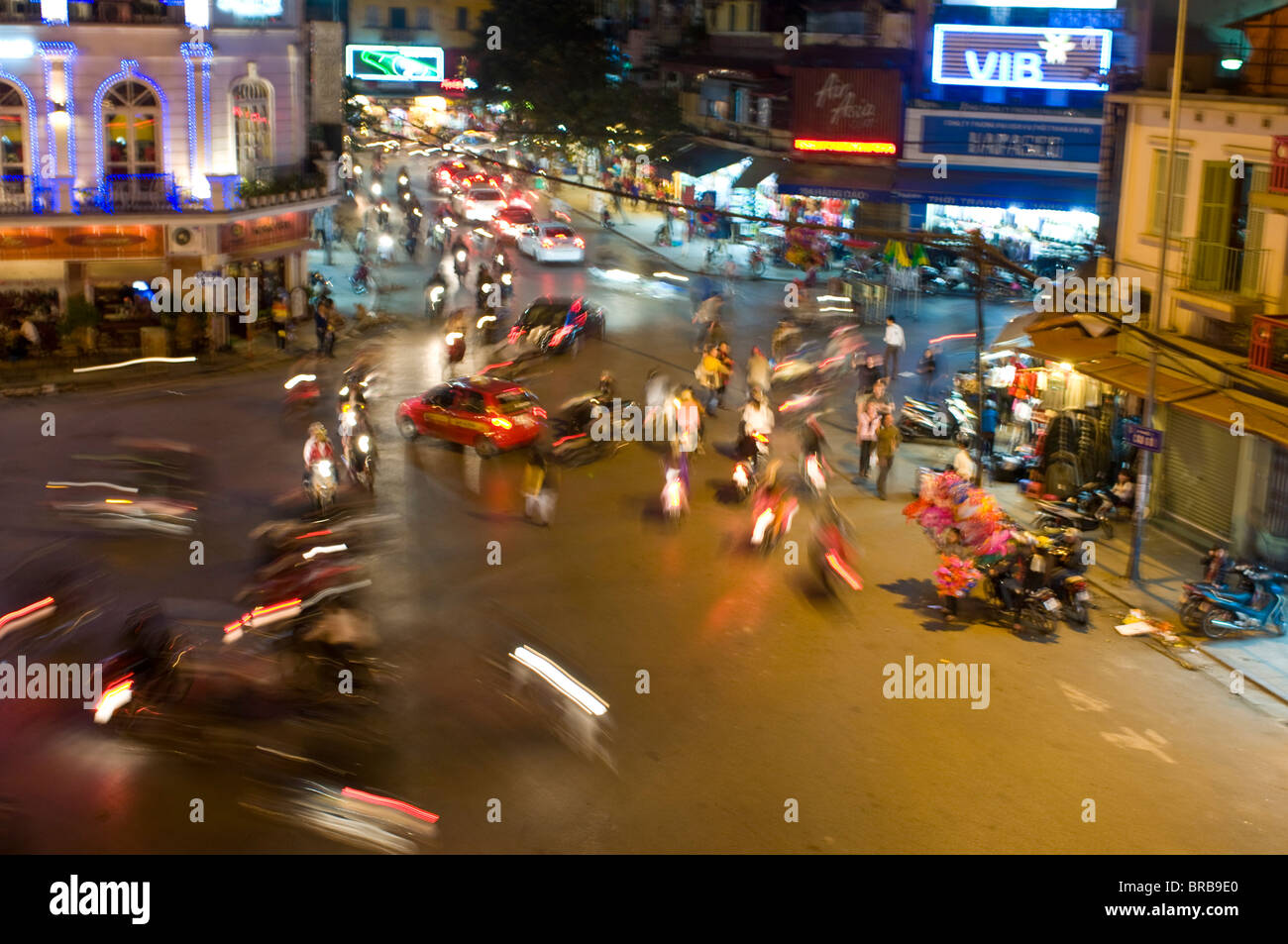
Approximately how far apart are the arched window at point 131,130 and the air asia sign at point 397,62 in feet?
33.6

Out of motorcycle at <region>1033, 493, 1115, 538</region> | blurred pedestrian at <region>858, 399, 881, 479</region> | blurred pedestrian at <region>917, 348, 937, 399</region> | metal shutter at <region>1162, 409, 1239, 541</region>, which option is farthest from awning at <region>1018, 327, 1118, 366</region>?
blurred pedestrian at <region>917, 348, 937, 399</region>

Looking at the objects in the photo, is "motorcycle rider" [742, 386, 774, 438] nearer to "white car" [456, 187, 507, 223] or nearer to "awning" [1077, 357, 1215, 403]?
"awning" [1077, 357, 1215, 403]

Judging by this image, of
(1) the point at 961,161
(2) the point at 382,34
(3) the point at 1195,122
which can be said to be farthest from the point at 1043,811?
(2) the point at 382,34

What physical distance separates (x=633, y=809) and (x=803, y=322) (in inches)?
987

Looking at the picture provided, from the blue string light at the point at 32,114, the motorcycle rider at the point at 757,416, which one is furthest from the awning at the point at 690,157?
the motorcycle rider at the point at 757,416

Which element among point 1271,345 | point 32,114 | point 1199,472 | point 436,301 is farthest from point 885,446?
point 32,114

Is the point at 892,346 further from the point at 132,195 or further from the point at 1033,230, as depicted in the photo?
the point at 132,195

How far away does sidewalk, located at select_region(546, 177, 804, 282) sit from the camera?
151ft

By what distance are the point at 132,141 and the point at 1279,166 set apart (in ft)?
84.8

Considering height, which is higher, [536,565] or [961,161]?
[961,161]

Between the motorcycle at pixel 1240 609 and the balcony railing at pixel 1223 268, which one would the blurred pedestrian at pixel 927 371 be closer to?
the balcony railing at pixel 1223 268

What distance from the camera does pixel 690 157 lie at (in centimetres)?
5381

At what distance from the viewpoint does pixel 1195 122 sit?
21266 millimetres

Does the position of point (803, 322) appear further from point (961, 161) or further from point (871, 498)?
point (871, 498)
